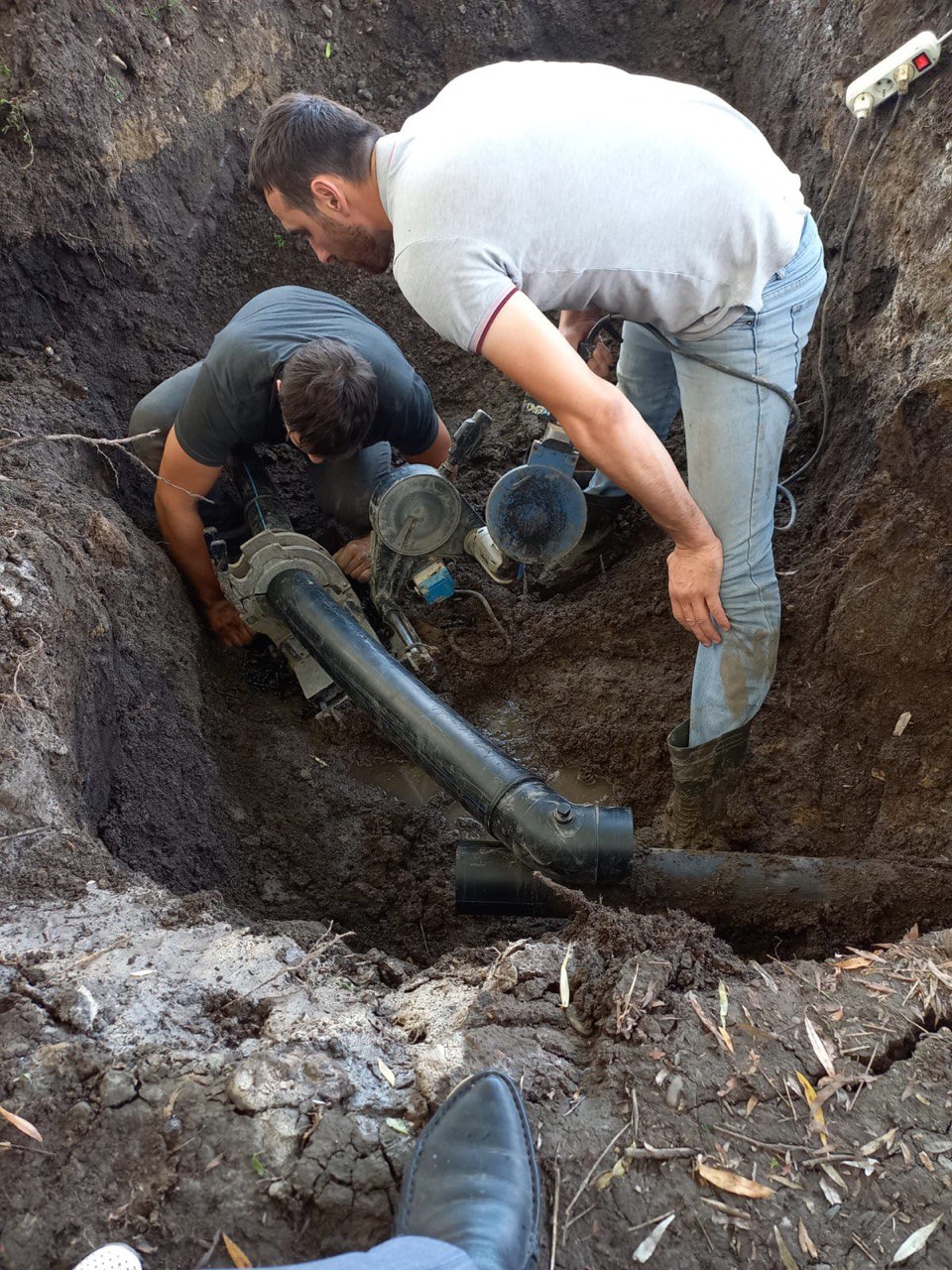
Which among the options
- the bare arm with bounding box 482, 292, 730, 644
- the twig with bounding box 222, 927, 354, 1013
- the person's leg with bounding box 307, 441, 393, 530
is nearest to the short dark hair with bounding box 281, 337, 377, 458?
the person's leg with bounding box 307, 441, 393, 530

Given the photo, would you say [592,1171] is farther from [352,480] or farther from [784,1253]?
[352,480]

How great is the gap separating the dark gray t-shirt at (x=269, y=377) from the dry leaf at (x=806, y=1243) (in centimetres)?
255

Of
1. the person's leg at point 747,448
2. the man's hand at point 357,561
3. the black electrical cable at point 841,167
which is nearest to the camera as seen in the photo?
the person's leg at point 747,448

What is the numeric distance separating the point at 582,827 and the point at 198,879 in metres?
1.15

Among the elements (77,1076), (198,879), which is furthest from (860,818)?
(77,1076)

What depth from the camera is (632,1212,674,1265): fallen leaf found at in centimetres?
128

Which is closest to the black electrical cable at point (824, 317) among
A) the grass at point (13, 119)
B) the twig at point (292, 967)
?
the twig at point (292, 967)

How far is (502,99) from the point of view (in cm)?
182

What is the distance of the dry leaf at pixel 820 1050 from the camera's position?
1.50 m

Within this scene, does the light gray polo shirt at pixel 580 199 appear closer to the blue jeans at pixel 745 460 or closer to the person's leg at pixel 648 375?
the blue jeans at pixel 745 460

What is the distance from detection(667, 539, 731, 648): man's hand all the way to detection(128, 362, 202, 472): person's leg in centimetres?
201

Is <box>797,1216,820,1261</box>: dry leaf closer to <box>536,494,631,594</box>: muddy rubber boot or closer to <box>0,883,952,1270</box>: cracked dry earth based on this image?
<box>0,883,952,1270</box>: cracked dry earth

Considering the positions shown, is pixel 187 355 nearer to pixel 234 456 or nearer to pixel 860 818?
pixel 234 456

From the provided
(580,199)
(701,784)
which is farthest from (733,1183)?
(580,199)
